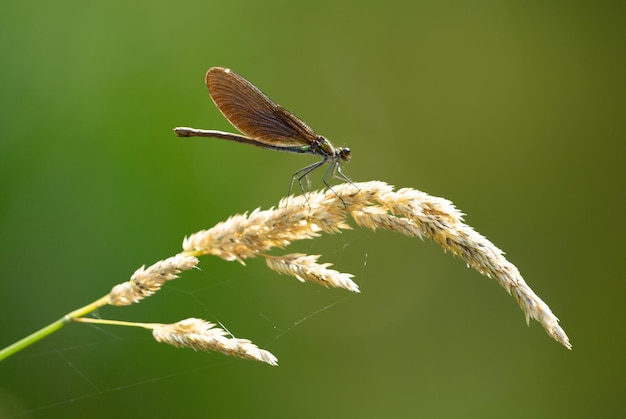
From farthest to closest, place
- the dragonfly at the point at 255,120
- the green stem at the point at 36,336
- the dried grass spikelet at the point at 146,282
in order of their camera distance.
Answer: the dragonfly at the point at 255,120
the dried grass spikelet at the point at 146,282
the green stem at the point at 36,336

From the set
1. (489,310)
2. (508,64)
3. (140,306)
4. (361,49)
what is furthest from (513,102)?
(140,306)

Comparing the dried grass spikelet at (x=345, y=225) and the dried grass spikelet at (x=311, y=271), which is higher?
Result: the dried grass spikelet at (x=345, y=225)

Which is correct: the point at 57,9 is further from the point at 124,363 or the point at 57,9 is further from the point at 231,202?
the point at 124,363

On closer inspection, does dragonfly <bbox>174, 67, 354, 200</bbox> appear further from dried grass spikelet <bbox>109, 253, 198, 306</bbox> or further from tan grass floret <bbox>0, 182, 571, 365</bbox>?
dried grass spikelet <bbox>109, 253, 198, 306</bbox>

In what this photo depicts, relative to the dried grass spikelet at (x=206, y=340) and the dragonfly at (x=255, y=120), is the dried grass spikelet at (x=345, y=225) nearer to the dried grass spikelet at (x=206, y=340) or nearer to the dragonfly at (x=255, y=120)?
the dried grass spikelet at (x=206, y=340)

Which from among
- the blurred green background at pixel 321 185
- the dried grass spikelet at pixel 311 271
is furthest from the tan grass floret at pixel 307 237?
the blurred green background at pixel 321 185

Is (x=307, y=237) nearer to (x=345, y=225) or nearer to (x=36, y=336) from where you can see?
(x=345, y=225)
